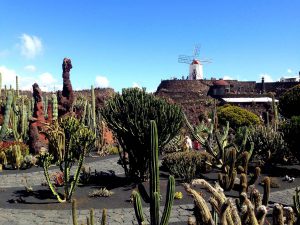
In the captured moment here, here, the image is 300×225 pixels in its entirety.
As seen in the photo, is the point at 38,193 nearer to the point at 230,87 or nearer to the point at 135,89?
the point at 135,89

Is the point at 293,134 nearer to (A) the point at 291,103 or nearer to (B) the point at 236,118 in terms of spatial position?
(A) the point at 291,103

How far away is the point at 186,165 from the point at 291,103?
34.9ft

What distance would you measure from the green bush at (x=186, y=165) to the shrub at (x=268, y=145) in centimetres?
274

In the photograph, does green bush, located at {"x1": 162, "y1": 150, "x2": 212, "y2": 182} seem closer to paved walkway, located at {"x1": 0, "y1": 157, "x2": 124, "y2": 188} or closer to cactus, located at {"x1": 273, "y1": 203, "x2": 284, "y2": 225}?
paved walkway, located at {"x1": 0, "y1": 157, "x2": 124, "y2": 188}

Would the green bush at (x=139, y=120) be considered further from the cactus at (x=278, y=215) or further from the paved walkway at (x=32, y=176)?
the cactus at (x=278, y=215)

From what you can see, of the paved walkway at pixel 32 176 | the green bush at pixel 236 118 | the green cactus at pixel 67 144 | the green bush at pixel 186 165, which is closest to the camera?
the green cactus at pixel 67 144

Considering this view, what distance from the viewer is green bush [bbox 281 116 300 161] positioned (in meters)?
13.5

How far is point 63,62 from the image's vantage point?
1986 centimetres

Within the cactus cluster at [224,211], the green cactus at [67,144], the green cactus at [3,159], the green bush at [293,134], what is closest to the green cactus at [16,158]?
the green cactus at [3,159]

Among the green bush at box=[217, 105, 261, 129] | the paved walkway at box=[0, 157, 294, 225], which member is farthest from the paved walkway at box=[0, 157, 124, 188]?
the green bush at box=[217, 105, 261, 129]

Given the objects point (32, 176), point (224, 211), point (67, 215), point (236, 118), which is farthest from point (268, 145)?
point (236, 118)

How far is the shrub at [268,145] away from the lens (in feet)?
48.3

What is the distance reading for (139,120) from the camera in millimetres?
11336

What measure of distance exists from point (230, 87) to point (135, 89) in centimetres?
5036
